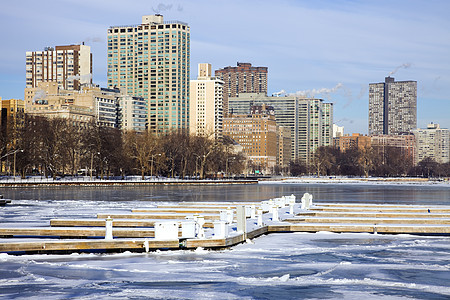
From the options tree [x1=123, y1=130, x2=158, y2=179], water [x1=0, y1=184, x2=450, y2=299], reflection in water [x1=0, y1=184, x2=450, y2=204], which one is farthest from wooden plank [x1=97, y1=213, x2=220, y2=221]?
tree [x1=123, y1=130, x2=158, y2=179]

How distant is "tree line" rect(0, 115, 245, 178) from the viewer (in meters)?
122

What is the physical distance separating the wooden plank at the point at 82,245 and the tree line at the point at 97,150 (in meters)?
87.7

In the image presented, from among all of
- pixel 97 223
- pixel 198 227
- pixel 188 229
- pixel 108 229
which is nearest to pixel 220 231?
pixel 198 227

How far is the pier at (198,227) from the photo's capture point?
25.6 m

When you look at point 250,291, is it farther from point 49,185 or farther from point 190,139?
point 190,139

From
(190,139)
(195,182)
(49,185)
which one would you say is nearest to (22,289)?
(49,185)

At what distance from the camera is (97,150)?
129 m

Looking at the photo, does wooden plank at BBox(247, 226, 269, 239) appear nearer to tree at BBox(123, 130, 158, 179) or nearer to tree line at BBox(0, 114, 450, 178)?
tree line at BBox(0, 114, 450, 178)

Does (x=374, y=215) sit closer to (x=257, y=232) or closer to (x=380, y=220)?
(x=380, y=220)

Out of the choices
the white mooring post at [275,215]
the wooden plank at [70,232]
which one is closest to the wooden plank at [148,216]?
the white mooring post at [275,215]

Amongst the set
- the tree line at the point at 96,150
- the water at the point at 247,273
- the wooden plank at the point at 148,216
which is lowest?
the water at the point at 247,273

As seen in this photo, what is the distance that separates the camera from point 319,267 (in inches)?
891

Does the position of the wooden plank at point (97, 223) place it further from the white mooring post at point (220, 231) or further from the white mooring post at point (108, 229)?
the white mooring post at point (108, 229)

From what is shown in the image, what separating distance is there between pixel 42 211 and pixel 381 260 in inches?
1047
